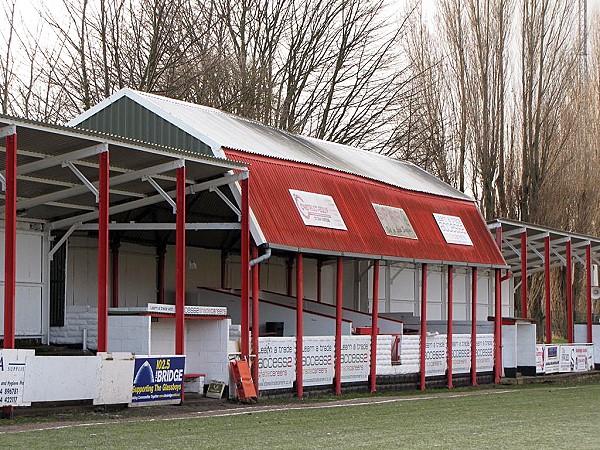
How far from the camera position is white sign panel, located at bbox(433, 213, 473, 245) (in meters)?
A: 31.5

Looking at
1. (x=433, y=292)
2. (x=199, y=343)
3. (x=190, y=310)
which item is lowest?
(x=199, y=343)

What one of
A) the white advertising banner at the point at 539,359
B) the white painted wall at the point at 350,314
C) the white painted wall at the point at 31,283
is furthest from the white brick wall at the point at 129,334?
the white advertising banner at the point at 539,359

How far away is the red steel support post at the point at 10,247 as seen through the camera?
17.3 metres

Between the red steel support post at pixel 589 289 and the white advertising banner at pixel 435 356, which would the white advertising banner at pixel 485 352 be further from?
the red steel support post at pixel 589 289

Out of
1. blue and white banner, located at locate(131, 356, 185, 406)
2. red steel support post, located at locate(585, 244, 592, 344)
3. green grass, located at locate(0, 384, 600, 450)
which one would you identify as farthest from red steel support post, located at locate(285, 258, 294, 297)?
blue and white banner, located at locate(131, 356, 185, 406)

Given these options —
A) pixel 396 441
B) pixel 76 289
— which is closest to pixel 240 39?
pixel 76 289

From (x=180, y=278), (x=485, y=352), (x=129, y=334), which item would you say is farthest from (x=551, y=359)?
(x=129, y=334)

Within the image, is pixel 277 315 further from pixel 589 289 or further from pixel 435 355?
pixel 589 289

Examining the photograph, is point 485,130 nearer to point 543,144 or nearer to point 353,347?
point 543,144

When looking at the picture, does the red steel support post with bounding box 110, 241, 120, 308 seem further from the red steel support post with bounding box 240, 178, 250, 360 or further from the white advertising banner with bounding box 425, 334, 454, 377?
the white advertising banner with bounding box 425, 334, 454, 377

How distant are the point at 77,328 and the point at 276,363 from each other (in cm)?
441

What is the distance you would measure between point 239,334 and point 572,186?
29073 millimetres

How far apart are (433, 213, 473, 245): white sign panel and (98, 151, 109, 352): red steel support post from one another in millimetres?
13625

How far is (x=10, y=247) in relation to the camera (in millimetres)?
17547
